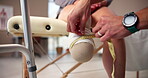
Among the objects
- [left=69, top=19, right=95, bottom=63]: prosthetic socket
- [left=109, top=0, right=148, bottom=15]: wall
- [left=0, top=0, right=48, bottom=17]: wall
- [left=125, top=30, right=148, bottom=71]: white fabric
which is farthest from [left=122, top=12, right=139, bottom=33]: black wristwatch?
[left=0, top=0, right=48, bottom=17]: wall

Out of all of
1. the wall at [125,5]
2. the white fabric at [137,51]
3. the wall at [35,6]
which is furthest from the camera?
the wall at [125,5]

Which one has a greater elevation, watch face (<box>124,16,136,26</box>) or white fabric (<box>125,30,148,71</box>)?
watch face (<box>124,16,136,26</box>)

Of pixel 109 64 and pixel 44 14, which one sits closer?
pixel 109 64

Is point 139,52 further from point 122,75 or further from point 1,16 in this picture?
point 1,16

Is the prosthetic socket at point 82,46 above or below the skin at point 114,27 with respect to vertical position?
below

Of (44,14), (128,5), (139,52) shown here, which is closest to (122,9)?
(128,5)

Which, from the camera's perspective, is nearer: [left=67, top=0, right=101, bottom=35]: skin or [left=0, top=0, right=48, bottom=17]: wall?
[left=67, top=0, right=101, bottom=35]: skin

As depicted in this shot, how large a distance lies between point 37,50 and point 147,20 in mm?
2442

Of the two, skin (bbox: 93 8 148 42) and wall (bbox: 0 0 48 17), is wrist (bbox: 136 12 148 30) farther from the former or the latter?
wall (bbox: 0 0 48 17)

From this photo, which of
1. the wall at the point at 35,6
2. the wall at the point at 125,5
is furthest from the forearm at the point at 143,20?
the wall at the point at 35,6

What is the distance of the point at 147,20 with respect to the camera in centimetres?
33

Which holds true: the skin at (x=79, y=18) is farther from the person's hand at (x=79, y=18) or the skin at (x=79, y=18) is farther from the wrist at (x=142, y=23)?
the wrist at (x=142, y=23)

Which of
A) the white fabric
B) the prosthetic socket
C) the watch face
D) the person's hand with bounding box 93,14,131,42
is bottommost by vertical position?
the white fabric

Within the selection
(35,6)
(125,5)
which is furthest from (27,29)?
(125,5)
